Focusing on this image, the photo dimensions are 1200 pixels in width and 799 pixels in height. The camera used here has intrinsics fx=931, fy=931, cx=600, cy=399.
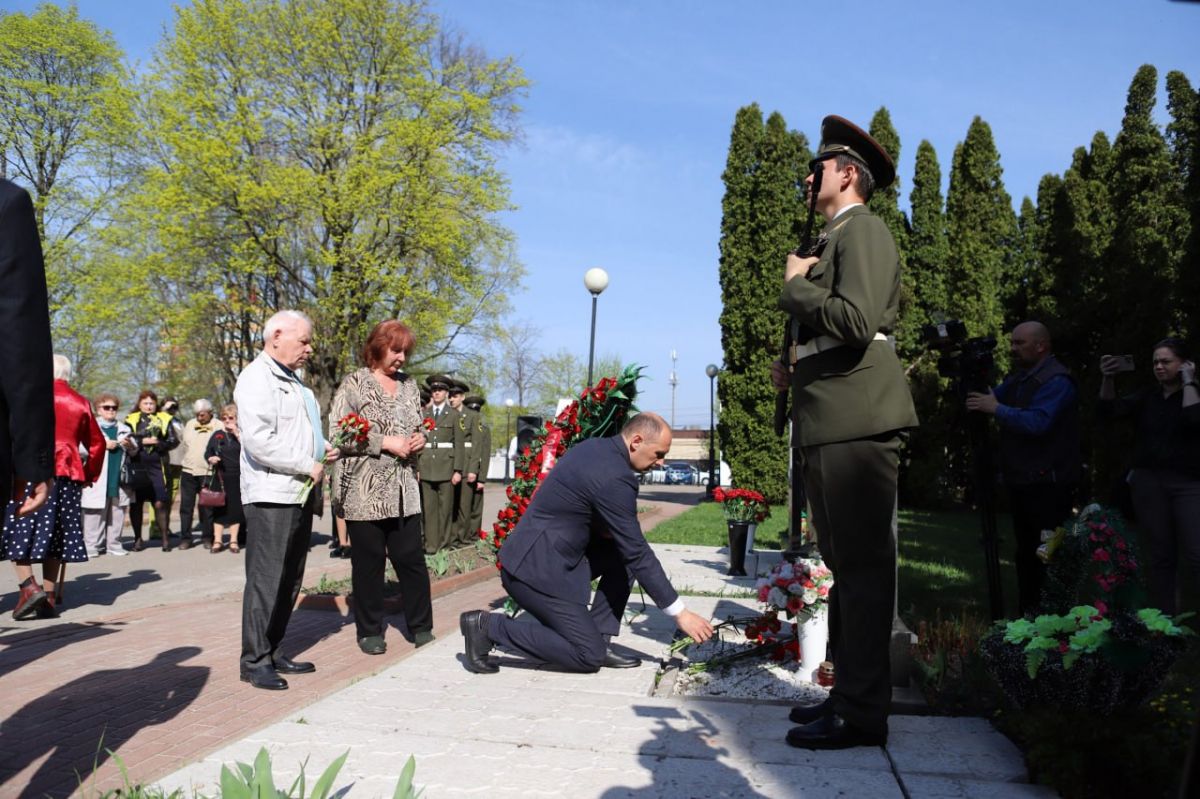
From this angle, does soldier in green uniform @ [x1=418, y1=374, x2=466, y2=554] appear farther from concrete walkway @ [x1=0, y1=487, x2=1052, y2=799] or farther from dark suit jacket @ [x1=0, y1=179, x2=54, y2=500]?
dark suit jacket @ [x1=0, y1=179, x2=54, y2=500]

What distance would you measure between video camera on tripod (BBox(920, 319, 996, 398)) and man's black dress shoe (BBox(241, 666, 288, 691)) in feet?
12.7

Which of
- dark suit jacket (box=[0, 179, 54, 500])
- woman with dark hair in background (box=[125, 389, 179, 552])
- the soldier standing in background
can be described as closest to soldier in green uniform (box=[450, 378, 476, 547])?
the soldier standing in background

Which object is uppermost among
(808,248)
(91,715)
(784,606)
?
(808,248)

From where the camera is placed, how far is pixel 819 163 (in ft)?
12.9

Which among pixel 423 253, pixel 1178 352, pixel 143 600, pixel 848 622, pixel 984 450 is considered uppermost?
pixel 423 253

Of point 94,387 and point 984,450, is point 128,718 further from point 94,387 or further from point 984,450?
point 94,387

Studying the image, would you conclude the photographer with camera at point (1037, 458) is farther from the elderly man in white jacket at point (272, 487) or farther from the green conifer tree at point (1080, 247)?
the green conifer tree at point (1080, 247)

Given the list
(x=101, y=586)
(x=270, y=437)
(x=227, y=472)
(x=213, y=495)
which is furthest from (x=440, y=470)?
(x=270, y=437)

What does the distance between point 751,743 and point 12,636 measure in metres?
5.31

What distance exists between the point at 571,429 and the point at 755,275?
19231 millimetres

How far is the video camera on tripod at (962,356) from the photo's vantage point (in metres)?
5.13

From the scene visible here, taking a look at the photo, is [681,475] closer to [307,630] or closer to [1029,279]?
[1029,279]

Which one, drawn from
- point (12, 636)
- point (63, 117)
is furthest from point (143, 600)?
point (63, 117)

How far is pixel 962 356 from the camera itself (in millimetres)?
5340
